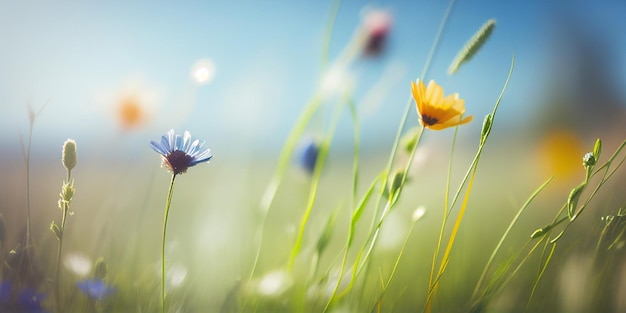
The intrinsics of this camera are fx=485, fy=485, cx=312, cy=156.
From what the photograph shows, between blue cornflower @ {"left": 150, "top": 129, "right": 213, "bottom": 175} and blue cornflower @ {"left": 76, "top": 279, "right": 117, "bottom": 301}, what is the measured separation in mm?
176

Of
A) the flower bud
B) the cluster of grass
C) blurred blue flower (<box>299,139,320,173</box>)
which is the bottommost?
the cluster of grass

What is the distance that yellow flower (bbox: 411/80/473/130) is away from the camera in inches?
23.8

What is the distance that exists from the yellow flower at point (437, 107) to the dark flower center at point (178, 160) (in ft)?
0.94

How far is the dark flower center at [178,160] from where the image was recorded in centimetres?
56

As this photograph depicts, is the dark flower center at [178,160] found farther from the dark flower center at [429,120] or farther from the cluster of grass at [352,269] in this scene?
the dark flower center at [429,120]

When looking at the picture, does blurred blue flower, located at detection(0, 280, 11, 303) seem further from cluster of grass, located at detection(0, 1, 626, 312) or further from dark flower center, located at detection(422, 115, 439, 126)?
dark flower center, located at detection(422, 115, 439, 126)

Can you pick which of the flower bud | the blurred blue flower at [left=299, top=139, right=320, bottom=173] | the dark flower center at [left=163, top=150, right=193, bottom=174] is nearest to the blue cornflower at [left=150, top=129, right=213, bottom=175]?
the dark flower center at [left=163, top=150, right=193, bottom=174]

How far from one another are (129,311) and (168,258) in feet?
0.37

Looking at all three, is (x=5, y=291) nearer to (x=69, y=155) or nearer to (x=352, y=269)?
(x=69, y=155)

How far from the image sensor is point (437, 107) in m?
0.61

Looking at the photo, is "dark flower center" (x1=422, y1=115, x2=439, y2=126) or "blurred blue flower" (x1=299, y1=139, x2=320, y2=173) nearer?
"dark flower center" (x1=422, y1=115, x2=439, y2=126)

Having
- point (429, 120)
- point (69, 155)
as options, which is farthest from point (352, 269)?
point (69, 155)

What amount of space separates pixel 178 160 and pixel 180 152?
1 cm

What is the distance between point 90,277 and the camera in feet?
2.08
